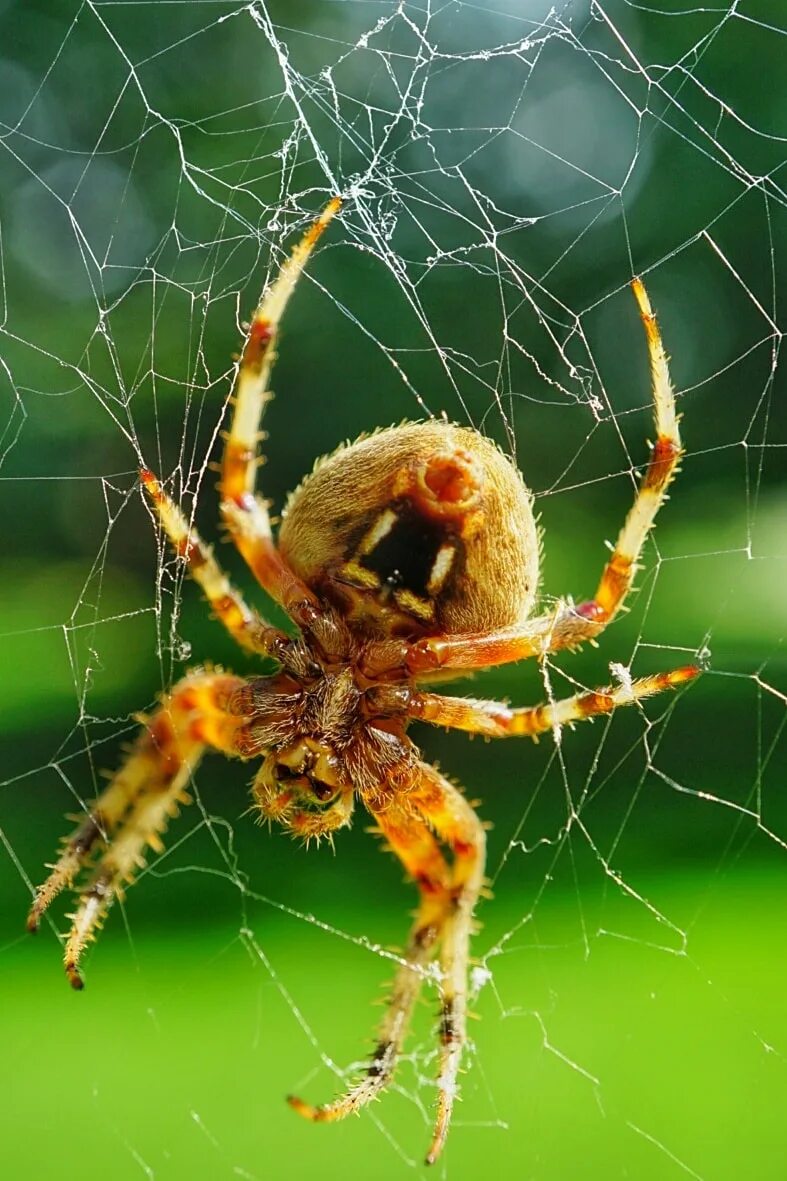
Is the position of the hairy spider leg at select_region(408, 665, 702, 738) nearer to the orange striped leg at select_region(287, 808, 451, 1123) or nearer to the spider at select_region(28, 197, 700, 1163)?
the spider at select_region(28, 197, 700, 1163)

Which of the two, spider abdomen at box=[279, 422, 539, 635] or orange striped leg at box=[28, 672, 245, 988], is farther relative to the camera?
orange striped leg at box=[28, 672, 245, 988]

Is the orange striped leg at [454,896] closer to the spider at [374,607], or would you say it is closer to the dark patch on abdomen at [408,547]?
the spider at [374,607]

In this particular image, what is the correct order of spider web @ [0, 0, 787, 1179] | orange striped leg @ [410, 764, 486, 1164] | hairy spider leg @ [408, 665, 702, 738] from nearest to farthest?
1. hairy spider leg @ [408, 665, 702, 738]
2. orange striped leg @ [410, 764, 486, 1164]
3. spider web @ [0, 0, 787, 1179]

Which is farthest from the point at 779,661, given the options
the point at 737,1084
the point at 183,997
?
the point at 183,997

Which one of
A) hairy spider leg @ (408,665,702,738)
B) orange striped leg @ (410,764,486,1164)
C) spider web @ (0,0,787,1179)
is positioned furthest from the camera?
spider web @ (0,0,787,1179)

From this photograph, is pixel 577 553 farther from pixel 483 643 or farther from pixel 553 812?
pixel 483 643

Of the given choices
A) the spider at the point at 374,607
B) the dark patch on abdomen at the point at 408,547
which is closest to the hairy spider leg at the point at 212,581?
the spider at the point at 374,607

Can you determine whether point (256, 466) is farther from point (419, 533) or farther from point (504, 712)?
point (504, 712)

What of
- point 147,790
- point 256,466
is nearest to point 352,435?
point 147,790

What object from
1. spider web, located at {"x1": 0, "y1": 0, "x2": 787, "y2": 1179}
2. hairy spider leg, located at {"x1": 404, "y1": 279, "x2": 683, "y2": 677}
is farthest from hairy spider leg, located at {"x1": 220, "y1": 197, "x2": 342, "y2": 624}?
hairy spider leg, located at {"x1": 404, "y1": 279, "x2": 683, "y2": 677}
